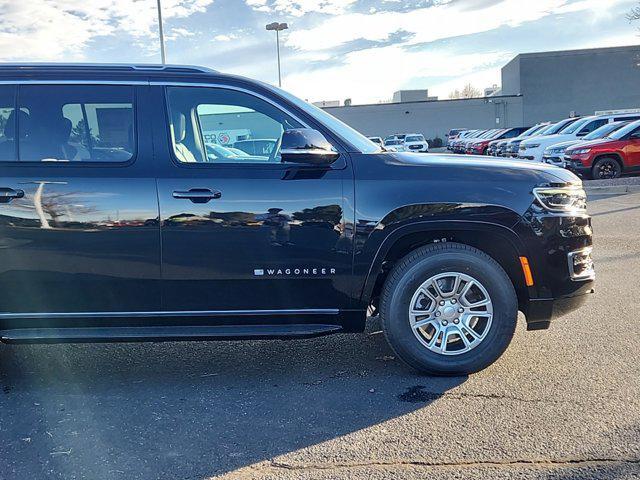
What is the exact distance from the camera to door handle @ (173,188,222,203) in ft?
11.9

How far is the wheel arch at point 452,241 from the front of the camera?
3.72 meters

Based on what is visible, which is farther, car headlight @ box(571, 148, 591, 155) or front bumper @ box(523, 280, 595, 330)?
car headlight @ box(571, 148, 591, 155)

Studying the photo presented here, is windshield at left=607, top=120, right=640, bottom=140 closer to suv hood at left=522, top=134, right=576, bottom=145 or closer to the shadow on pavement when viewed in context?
suv hood at left=522, top=134, right=576, bottom=145

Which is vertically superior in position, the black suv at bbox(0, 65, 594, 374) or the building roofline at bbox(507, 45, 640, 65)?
the building roofline at bbox(507, 45, 640, 65)

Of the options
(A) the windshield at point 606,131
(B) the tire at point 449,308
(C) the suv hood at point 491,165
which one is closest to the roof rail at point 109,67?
(C) the suv hood at point 491,165

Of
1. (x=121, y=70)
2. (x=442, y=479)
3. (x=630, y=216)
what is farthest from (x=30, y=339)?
(x=630, y=216)

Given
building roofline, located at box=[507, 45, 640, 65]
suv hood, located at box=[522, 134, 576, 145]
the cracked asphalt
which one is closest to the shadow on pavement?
the cracked asphalt

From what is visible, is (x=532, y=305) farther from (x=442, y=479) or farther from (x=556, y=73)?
(x=556, y=73)

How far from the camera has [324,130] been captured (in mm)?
3840

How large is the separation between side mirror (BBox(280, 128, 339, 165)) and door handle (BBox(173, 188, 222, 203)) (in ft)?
1.68

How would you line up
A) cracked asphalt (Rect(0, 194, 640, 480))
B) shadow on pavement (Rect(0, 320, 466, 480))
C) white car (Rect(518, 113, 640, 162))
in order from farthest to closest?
white car (Rect(518, 113, 640, 162)) < shadow on pavement (Rect(0, 320, 466, 480)) < cracked asphalt (Rect(0, 194, 640, 480))

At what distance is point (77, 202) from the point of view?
12.0 ft

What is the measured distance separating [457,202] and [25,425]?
302cm

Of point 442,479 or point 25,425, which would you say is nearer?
point 442,479
